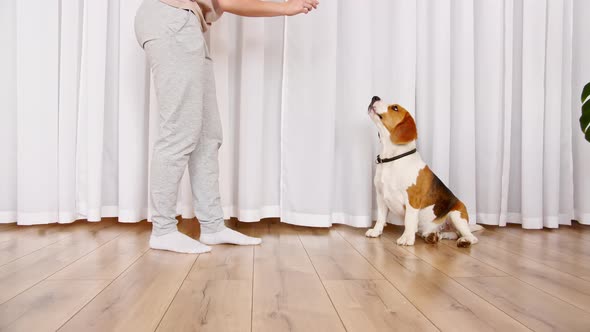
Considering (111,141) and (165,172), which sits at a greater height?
(111,141)

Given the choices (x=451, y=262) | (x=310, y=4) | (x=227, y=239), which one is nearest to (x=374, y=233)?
(x=451, y=262)

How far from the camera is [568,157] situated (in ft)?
7.77

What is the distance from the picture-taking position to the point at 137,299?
1.05m

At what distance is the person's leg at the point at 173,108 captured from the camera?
5.15 ft

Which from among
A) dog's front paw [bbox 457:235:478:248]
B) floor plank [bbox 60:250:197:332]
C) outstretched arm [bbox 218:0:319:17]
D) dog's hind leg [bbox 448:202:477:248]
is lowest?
floor plank [bbox 60:250:197:332]

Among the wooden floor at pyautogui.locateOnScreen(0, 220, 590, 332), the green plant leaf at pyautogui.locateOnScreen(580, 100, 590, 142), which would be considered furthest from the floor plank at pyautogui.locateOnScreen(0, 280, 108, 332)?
the green plant leaf at pyautogui.locateOnScreen(580, 100, 590, 142)

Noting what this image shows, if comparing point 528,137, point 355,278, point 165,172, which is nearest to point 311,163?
point 165,172

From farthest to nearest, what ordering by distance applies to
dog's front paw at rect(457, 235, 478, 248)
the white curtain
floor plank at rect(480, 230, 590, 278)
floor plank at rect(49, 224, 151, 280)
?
the white curtain, dog's front paw at rect(457, 235, 478, 248), floor plank at rect(480, 230, 590, 278), floor plank at rect(49, 224, 151, 280)

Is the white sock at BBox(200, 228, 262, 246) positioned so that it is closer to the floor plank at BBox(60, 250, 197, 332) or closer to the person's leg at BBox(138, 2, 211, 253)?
the person's leg at BBox(138, 2, 211, 253)

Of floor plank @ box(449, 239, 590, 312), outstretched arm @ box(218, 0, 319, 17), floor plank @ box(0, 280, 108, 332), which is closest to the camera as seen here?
floor plank @ box(0, 280, 108, 332)

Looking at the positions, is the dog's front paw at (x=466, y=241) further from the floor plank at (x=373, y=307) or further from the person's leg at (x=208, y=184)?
the person's leg at (x=208, y=184)

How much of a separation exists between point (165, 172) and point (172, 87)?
32 centimetres

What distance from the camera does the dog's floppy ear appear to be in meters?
1.89

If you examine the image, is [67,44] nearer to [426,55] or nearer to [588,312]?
[426,55]
